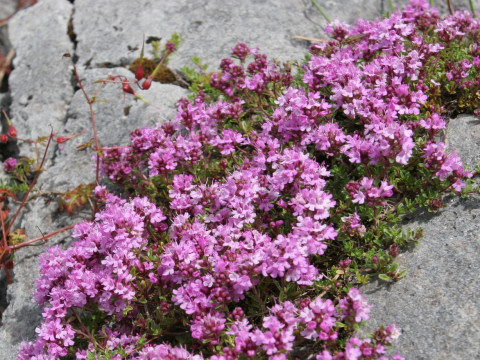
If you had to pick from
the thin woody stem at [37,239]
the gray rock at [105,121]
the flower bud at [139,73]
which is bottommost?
the thin woody stem at [37,239]

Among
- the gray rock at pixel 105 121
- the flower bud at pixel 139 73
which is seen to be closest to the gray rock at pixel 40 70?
the gray rock at pixel 105 121

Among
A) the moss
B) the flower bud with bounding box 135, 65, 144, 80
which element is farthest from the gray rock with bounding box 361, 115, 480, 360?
the moss

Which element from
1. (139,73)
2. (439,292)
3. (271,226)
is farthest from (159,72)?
(439,292)

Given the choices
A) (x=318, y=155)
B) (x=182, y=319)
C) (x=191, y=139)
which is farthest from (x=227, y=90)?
(x=182, y=319)

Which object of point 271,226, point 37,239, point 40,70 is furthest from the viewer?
point 40,70

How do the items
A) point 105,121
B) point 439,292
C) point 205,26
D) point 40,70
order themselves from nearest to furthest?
point 439,292
point 105,121
point 205,26
point 40,70

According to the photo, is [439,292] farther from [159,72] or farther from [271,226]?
[159,72]

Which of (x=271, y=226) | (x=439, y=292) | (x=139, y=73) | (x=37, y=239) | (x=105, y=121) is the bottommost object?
(x=37, y=239)

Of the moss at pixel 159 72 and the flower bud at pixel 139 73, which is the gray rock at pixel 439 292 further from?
the moss at pixel 159 72
